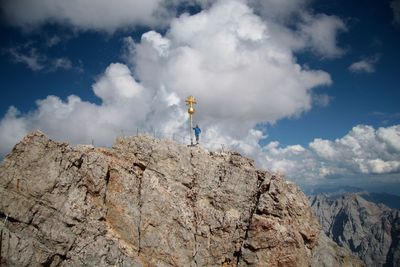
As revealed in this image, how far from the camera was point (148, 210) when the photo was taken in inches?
1779

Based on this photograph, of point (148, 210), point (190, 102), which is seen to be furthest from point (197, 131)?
point (148, 210)

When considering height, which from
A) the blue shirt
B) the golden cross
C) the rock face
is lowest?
the rock face

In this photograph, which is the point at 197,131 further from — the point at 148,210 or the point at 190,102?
the point at 148,210

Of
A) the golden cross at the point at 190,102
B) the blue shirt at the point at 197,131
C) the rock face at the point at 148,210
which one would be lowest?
the rock face at the point at 148,210

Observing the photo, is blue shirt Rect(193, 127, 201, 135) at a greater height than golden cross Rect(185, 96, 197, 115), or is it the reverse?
golden cross Rect(185, 96, 197, 115)

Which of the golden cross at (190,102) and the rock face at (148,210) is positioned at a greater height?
the golden cross at (190,102)

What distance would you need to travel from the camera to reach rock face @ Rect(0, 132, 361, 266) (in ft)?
125

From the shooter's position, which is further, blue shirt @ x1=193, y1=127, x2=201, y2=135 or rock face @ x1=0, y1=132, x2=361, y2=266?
blue shirt @ x1=193, y1=127, x2=201, y2=135

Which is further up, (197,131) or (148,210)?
(197,131)

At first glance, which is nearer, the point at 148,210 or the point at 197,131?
the point at 148,210

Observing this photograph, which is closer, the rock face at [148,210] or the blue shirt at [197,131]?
the rock face at [148,210]

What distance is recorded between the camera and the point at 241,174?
5153cm

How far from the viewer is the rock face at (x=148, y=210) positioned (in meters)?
38.2

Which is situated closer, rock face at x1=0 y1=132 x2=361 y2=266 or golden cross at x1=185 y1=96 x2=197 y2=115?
rock face at x1=0 y1=132 x2=361 y2=266
